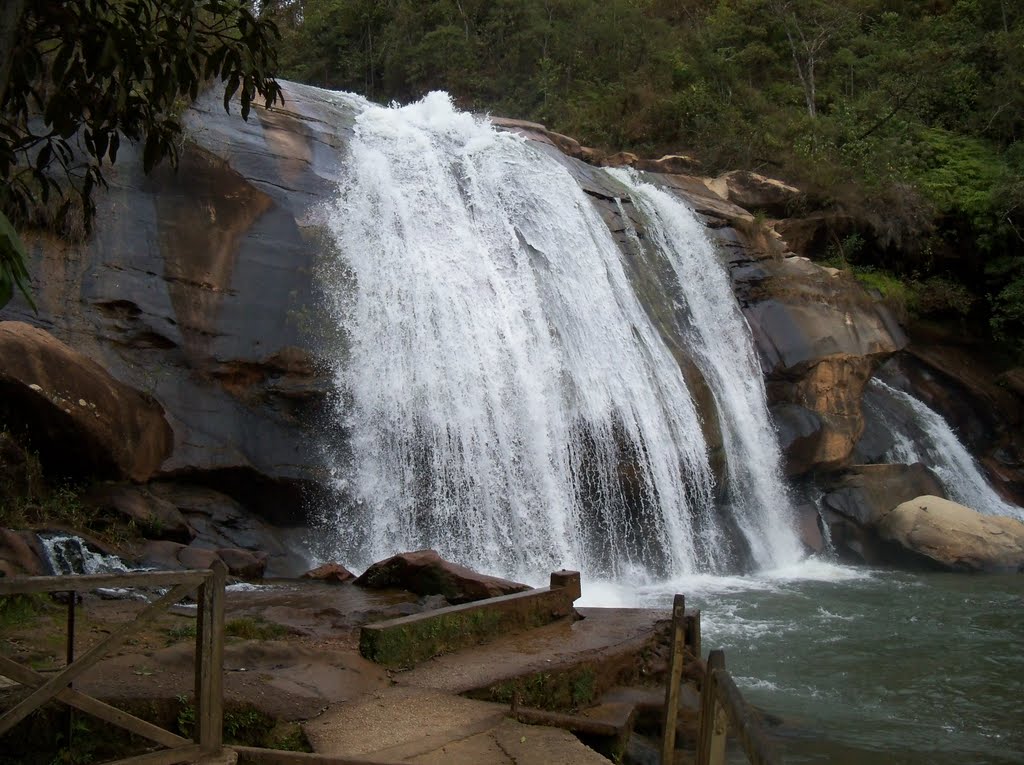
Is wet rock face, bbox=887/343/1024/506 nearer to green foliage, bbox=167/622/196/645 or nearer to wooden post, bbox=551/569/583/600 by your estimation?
wooden post, bbox=551/569/583/600

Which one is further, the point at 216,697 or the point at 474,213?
the point at 474,213

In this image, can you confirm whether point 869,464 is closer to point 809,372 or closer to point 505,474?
point 809,372

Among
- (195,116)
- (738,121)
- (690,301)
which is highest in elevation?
(738,121)

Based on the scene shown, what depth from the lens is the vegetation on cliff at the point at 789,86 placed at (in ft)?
75.3

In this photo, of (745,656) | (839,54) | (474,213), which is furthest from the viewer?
(839,54)

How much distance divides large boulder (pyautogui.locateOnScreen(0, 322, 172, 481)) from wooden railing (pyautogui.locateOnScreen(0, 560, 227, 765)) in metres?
5.39

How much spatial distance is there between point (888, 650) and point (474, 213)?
8987mm

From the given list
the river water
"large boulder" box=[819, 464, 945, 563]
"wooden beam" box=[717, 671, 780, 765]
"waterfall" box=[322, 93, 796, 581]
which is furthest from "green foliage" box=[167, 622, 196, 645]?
"large boulder" box=[819, 464, 945, 563]

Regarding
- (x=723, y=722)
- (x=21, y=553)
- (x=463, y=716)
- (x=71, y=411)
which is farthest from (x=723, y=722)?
(x=71, y=411)

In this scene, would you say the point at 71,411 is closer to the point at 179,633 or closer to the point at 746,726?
the point at 179,633

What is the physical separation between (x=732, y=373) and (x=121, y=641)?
46.0ft

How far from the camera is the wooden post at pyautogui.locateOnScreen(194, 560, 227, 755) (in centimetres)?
449

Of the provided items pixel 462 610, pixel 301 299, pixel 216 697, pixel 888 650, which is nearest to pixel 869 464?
pixel 888 650

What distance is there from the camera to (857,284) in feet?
64.8
